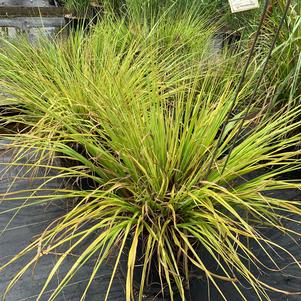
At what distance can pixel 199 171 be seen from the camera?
3.22ft

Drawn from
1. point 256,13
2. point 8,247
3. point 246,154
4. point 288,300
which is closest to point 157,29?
point 256,13

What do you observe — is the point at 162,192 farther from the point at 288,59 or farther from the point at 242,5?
the point at 288,59

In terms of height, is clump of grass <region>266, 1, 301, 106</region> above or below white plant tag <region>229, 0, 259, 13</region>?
below

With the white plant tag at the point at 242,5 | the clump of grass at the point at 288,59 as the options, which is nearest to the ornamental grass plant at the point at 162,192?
the white plant tag at the point at 242,5

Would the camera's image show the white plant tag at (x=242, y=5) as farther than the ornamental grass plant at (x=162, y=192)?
Yes

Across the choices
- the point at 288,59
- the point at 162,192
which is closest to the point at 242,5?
the point at 288,59

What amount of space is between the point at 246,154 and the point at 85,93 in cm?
55

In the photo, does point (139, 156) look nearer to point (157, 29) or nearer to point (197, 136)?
point (197, 136)

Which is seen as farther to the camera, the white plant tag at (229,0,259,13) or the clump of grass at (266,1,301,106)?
the clump of grass at (266,1,301,106)

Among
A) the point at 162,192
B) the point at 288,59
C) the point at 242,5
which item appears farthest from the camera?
the point at 288,59

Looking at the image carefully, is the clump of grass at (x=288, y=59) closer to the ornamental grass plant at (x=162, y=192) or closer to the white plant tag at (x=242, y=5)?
the white plant tag at (x=242, y=5)

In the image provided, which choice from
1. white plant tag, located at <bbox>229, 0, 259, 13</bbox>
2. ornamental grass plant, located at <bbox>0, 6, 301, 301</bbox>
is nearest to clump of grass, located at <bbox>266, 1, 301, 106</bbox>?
white plant tag, located at <bbox>229, 0, 259, 13</bbox>

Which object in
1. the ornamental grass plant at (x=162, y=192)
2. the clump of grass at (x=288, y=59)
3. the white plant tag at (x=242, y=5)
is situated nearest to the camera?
the ornamental grass plant at (x=162, y=192)

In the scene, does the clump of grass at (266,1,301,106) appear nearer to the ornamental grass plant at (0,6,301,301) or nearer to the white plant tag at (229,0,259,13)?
the white plant tag at (229,0,259,13)
